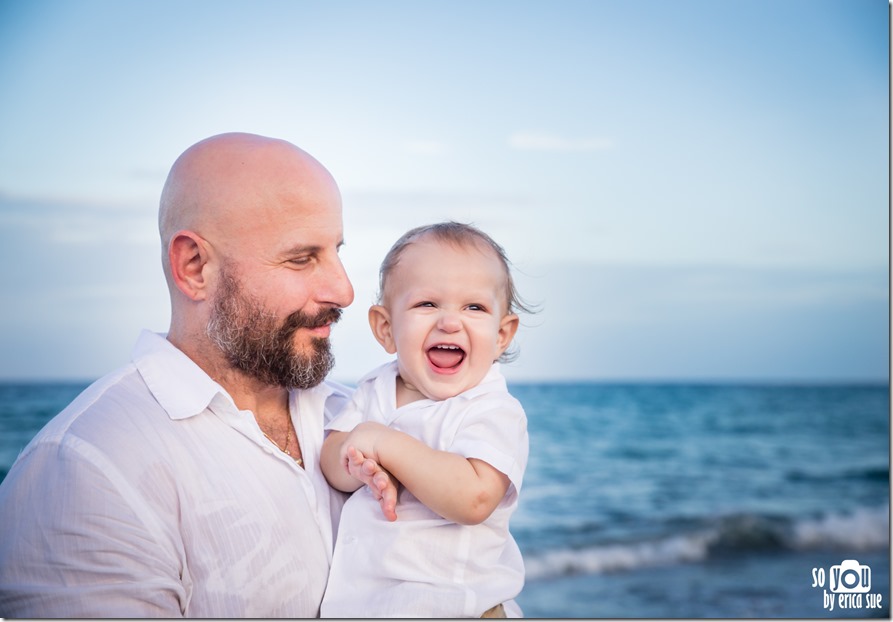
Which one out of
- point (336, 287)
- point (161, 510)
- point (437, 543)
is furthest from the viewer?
point (336, 287)

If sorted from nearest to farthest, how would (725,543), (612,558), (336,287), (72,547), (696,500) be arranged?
(72,547)
(336,287)
(612,558)
(725,543)
(696,500)

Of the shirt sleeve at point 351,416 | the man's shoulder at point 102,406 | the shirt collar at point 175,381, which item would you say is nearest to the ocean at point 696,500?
the shirt sleeve at point 351,416

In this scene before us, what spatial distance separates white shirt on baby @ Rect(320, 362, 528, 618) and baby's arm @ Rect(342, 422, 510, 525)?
38 mm

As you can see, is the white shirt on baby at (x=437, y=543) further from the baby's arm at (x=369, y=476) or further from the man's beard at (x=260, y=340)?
the man's beard at (x=260, y=340)

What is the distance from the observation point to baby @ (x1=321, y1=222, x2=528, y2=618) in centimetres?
192

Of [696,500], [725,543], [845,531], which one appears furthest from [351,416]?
[696,500]

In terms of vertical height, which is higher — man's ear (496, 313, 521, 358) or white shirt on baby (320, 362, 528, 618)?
man's ear (496, 313, 521, 358)

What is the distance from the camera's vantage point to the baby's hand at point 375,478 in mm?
1898

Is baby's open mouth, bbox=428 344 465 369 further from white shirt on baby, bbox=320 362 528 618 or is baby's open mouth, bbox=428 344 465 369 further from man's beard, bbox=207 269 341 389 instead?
man's beard, bbox=207 269 341 389

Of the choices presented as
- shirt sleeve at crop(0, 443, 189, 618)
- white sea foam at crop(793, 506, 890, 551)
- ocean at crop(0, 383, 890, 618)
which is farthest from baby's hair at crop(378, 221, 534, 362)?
white sea foam at crop(793, 506, 890, 551)

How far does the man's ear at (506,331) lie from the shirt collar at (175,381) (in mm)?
711

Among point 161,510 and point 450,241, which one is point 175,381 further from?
point 450,241

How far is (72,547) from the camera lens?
1.68 metres

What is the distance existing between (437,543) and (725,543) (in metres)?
7.47
